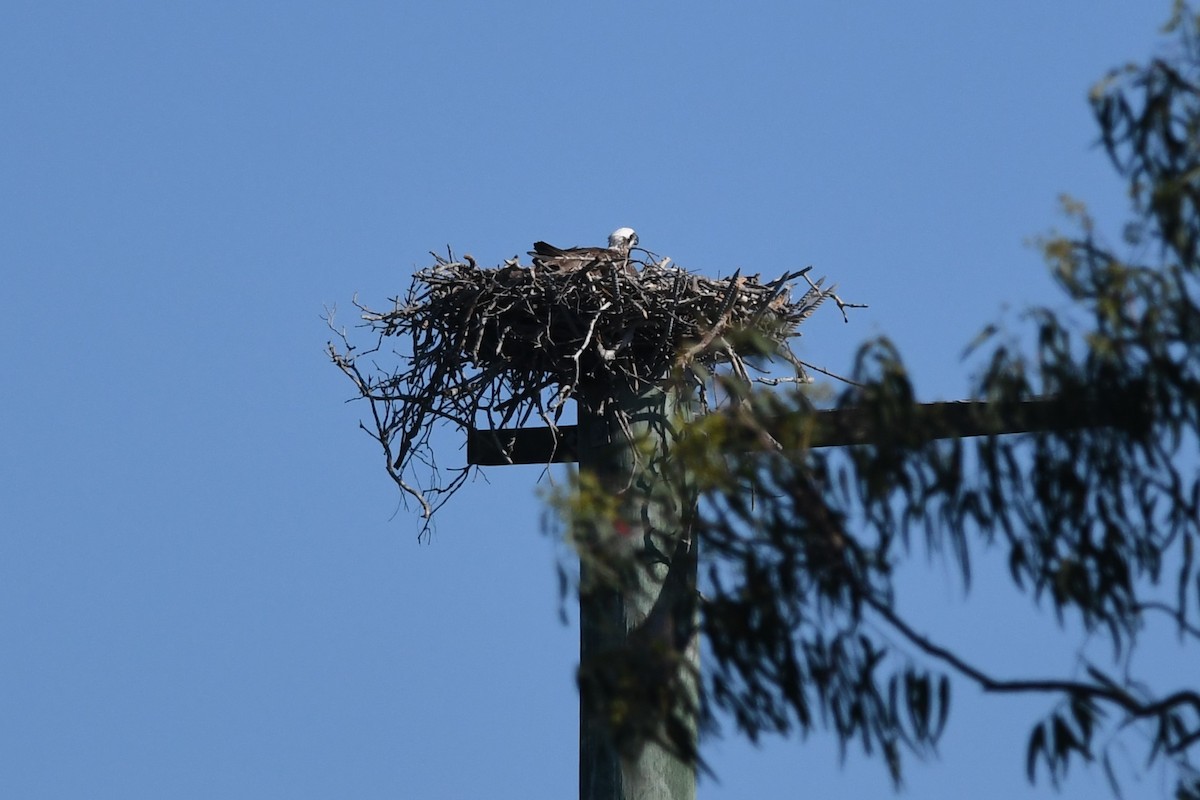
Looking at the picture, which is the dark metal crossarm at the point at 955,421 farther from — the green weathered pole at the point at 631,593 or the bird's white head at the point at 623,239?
the bird's white head at the point at 623,239

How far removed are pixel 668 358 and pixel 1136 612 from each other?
3826 millimetres

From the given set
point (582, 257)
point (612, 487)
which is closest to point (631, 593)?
point (612, 487)

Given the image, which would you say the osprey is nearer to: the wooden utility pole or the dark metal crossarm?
the wooden utility pole

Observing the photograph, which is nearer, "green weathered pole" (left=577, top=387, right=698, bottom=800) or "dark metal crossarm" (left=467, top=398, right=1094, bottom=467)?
"dark metal crossarm" (left=467, top=398, right=1094, bottom=467)

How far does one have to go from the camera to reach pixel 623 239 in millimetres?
9578

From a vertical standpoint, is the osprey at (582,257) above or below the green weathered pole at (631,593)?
above

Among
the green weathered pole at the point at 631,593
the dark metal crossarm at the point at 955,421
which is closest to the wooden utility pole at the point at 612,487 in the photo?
the green weathered pole at the point at 631,593

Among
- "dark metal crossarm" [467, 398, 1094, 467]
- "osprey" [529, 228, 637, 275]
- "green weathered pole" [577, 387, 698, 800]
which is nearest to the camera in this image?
"dark metal crossarm" [467, 398, 1094, 467]

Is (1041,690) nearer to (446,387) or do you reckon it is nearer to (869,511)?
(869,511)

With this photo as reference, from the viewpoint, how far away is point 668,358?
8.54 m

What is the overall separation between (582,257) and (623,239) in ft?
1.82

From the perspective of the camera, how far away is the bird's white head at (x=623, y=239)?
944 cm

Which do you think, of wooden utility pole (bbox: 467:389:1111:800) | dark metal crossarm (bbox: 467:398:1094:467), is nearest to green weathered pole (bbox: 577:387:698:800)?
wooden utility pole (bbox: 467:389:1111:800)

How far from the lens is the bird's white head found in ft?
31.0
